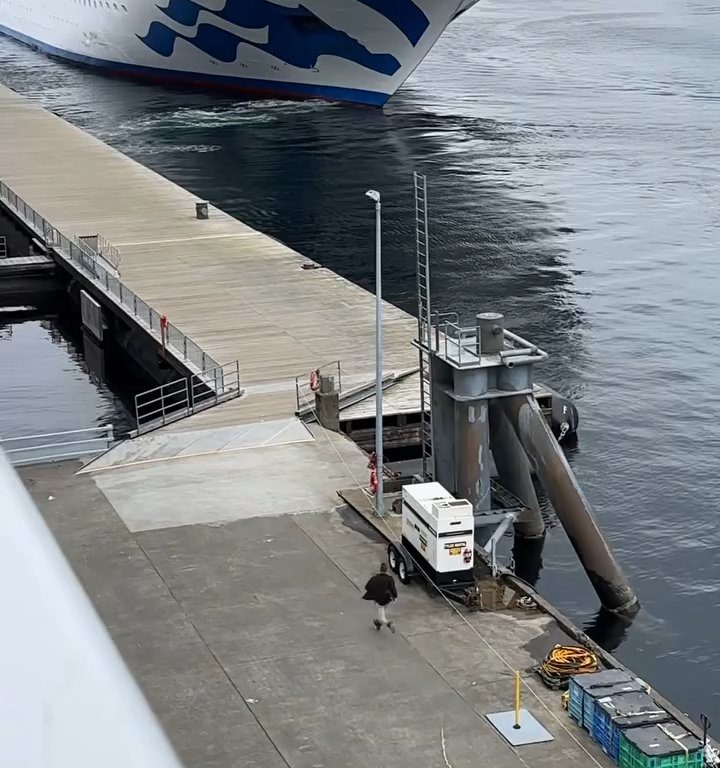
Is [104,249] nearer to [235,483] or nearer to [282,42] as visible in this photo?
[235,483]

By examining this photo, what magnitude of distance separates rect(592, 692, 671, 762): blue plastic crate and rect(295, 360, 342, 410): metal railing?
15.6 m

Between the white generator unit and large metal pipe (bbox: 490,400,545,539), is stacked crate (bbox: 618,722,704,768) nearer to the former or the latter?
the white generator unit

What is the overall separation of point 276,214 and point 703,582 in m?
40.8

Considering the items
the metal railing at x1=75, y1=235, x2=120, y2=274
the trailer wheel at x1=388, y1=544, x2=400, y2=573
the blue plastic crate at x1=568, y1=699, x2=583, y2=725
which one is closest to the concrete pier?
the blue plastic crate at x1=568, y1=699, x2=583, y2=725

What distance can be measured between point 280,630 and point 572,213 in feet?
150

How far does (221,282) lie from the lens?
155 feet

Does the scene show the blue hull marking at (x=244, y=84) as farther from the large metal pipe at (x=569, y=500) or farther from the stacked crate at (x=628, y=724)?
the stacked crate at (x=628, y=724)

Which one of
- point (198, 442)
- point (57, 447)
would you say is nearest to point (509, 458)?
point (198, 442)

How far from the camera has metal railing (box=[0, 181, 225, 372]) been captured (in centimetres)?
3822

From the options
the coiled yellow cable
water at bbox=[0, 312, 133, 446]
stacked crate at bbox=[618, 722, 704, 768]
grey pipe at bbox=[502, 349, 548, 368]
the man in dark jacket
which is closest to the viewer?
stacked crate at bbox=[618, 722, 704, 768]

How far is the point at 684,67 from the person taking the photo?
4444 inches

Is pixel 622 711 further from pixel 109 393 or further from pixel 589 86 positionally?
pixel 589 86

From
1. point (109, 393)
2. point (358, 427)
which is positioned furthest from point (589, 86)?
point (358, 427)

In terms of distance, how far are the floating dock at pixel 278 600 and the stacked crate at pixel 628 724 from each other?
0.27 m
